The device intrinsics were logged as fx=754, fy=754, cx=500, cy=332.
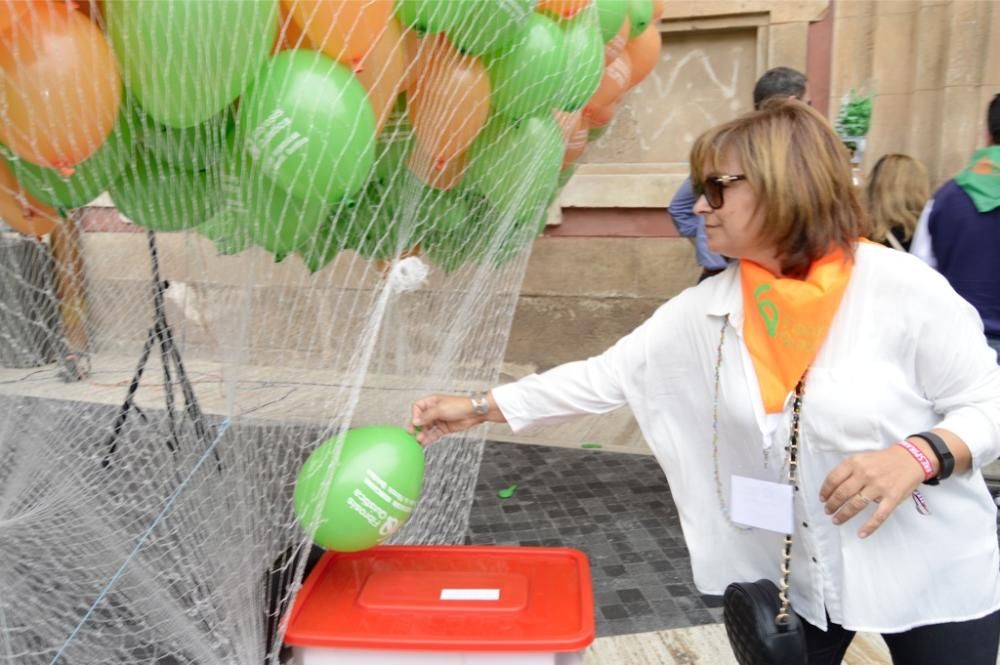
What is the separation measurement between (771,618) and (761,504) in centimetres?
22

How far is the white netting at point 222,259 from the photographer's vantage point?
1122mm

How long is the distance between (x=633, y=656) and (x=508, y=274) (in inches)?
57.5

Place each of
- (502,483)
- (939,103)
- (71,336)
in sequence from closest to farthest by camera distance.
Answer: (71,336)
(502,483)
(939,103)

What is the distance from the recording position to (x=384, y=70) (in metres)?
1.31

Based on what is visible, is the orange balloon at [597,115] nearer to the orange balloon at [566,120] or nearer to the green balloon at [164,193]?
the orange balloon at [566,120]

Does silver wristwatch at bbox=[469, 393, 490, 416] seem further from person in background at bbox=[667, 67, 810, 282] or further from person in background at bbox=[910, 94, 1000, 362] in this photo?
person in background at bbox=[910, 94, 1000, 362]

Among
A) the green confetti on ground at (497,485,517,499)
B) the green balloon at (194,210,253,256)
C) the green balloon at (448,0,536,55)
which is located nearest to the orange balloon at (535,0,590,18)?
the green balloon at (448,0,536,55)

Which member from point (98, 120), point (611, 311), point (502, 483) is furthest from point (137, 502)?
point (611, 311)

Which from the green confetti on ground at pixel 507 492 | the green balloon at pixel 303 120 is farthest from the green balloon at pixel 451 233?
the green confetti on ground at pixel 507 492

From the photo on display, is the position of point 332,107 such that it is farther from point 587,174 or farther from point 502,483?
point 587,174

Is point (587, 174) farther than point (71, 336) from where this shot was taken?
Yes

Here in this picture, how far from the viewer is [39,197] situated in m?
1.19

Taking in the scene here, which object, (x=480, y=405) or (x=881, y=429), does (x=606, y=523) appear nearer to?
(x=480, y=405)

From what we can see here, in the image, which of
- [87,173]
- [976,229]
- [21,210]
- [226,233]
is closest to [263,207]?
[226,233]
